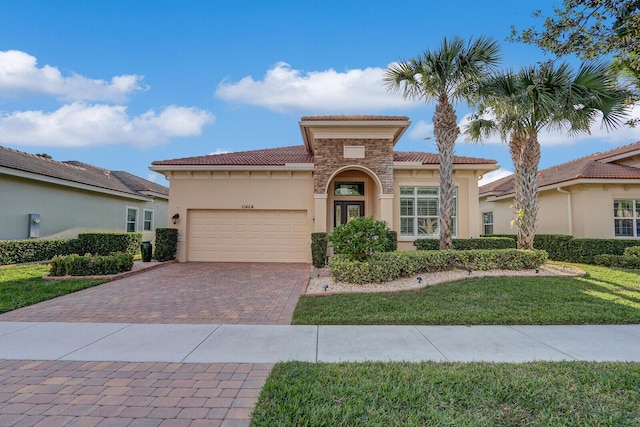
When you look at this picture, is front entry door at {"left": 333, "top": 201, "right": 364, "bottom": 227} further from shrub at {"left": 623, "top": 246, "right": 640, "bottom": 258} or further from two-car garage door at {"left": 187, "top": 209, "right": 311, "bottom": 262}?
shrub at {"left": 623, "top": 246, "right": 640, "bottom": 258}

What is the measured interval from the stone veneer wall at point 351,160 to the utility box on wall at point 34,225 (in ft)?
37.8

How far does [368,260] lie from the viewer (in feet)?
29.0

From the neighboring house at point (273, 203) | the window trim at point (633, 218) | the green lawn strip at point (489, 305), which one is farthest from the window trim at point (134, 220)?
the window trim at point (633, 218)

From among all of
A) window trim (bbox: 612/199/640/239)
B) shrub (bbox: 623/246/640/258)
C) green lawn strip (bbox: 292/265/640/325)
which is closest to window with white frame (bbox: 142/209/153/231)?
green lawn strip (bbox: 292/265/640/325)

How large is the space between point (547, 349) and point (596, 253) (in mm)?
11912

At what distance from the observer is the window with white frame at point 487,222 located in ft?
71.0

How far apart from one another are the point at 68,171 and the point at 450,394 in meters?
19.3

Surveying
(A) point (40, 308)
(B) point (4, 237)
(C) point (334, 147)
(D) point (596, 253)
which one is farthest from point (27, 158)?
(D) point (596, 253)

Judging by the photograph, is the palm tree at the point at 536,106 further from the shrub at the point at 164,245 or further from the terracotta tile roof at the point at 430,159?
the shrub at the point at 164,245

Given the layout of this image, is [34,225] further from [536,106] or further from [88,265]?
[536,106]

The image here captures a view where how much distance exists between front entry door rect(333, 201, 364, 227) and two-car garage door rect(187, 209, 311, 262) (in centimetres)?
149

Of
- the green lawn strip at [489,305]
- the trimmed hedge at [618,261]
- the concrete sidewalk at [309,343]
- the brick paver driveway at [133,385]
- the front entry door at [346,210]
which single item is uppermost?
the front entry door at [346,210]

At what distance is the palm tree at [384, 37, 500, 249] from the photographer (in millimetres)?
10430

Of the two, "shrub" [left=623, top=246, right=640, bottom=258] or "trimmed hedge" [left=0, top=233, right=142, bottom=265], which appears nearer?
"shrub" [left=623, top=246, right=640, bottom=258]
